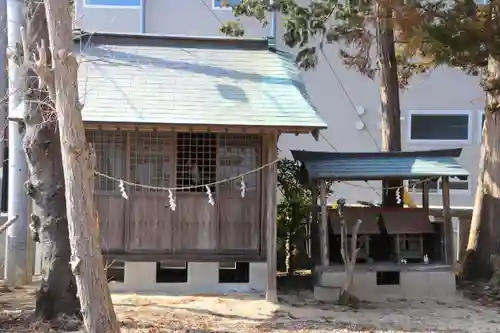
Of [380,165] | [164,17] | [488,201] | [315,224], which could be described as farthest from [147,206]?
[164,17]

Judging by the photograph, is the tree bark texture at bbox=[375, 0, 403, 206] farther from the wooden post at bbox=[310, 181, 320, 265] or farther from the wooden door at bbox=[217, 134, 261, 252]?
the wooden door at bbox=[217, 134, 261, 252]

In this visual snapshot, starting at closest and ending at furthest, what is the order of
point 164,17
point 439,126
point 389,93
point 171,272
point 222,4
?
point 171,272
point 389,93
point 222,4
point 164,17
point 439,126

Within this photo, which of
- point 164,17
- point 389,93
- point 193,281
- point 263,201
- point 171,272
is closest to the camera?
point 193,281

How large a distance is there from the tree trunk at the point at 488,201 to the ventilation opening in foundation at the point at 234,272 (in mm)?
4167

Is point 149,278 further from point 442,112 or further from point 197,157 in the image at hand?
point 442,112

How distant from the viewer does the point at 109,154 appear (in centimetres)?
985

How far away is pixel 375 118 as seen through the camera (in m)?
16.2

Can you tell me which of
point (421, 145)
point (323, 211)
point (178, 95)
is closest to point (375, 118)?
point (421, 145)

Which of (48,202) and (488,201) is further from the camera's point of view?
(488,201)

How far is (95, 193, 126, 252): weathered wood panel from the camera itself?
9.80 m

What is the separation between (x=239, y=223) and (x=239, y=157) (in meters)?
1.07

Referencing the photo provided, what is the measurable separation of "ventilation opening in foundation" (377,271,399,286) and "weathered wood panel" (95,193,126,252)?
4.41 m

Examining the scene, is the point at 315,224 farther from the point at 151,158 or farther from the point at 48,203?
the point at 48,203

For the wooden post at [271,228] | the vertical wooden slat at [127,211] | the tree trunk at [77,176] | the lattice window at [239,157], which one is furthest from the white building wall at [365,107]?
the tree trunk at [77,176]
